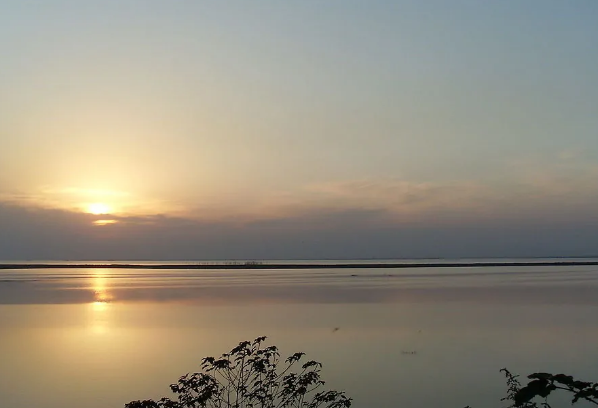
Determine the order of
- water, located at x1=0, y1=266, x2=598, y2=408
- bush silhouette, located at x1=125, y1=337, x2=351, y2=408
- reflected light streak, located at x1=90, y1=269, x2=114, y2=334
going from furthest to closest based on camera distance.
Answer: reflected light streak, located at x1=90, y1=269, x2=114, y2=334
water, located at x1=0, y1=266, x2=598, y2=408
bush silhouette, located at x1=125, y1=337, x2=351, y2=408

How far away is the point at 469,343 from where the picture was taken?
1426 cm

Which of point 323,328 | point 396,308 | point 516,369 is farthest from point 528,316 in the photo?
point 516,369

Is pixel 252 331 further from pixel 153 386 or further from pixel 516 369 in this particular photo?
pixel 516 369

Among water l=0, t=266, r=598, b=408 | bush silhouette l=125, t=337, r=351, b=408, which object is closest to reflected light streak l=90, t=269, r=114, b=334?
water l=0, t=266, r=598, b=408

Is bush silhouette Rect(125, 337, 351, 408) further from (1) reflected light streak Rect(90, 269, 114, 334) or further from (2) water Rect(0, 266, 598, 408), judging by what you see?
(1) reflected light streak Rect(90, 269, 114, 334)

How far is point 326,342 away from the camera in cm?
1434

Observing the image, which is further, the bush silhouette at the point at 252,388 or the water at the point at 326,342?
the water at the point at 326,342

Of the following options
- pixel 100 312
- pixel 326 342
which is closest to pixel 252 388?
pixel 326 342

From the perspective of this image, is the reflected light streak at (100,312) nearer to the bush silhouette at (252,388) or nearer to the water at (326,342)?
the water at (326,342)

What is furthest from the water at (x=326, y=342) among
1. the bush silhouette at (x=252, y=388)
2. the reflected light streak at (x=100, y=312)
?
the bush silhouette at (x=252, y=388)

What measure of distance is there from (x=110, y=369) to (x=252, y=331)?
4844 mm

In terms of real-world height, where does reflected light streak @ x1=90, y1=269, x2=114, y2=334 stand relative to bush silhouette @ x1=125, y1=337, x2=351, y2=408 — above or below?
below

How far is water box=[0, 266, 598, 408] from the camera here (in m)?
10.4

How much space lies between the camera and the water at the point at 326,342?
10.4 meters
